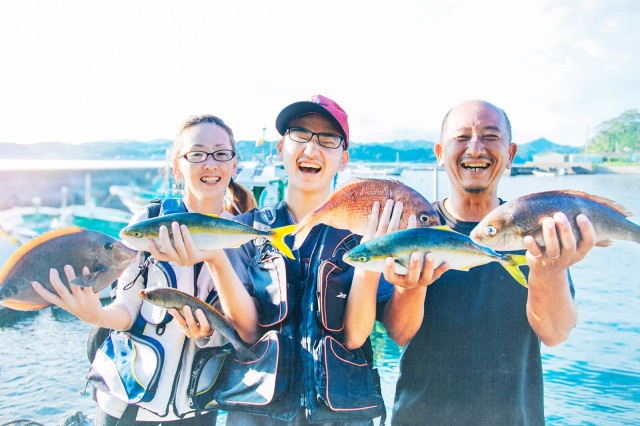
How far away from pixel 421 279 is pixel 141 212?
1.91 m

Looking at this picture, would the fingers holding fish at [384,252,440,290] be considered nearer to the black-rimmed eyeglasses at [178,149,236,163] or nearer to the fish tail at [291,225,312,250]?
the fish tail at [291,225,312,250]

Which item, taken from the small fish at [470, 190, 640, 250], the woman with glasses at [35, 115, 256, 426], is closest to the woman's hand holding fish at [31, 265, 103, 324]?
the woman with glasses at [35, 115, 256, 426]

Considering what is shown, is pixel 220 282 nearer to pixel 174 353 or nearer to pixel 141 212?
Answer: pixel 174 353

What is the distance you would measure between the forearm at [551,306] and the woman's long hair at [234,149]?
2.19 m

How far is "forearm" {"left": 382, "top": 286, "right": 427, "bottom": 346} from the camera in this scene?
2494 mm

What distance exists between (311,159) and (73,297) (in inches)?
65.2

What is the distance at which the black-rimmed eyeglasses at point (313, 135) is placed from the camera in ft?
9.29

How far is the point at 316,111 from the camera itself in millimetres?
2840

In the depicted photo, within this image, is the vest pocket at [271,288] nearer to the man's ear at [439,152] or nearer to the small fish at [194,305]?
the small fish at [194,305]

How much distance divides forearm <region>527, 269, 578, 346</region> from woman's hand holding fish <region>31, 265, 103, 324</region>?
255cm

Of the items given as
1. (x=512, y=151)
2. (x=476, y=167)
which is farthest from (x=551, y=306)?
(x=512, y=151)

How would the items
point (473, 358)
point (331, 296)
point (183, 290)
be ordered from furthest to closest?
point (183, 290) < point (473, 358) < point (331, 296)

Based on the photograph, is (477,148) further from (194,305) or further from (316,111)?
(194,305)

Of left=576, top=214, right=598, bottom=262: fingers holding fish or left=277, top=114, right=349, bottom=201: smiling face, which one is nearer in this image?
left=576, top=214, right=598, bottom=262: fingers holding fish
